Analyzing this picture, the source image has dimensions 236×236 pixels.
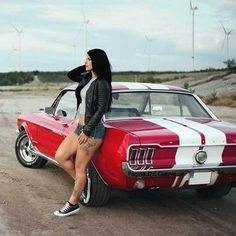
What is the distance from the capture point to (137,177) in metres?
5.26

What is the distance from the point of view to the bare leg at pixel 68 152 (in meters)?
5.71

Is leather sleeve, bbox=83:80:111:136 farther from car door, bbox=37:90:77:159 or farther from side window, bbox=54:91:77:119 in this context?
side window, bbox=54:91:77:119

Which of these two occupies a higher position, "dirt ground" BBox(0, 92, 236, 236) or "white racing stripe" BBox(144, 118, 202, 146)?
"white racing stripe" BBox(144, 118, 202, 146)

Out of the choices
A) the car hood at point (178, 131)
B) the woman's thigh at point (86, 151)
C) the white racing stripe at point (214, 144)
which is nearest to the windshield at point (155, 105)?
the car hood at point (178, 131)

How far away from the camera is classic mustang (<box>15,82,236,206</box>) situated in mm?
5285

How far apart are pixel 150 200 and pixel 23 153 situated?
2.96 metres

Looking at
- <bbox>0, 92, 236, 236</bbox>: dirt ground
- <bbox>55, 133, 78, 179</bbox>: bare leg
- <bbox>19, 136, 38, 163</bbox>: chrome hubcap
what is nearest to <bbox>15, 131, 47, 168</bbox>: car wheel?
<bbox>19, 136, 38, 163</bbox>: chrome hubcap

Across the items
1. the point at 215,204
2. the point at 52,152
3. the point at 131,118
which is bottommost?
the point at 215,204

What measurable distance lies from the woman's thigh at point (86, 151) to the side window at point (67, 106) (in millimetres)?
1420

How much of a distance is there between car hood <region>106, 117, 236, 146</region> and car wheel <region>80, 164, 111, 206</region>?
0.62 m

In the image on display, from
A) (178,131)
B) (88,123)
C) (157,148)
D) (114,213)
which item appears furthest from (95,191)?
(178,131)

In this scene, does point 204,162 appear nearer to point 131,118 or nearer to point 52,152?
point 131,118

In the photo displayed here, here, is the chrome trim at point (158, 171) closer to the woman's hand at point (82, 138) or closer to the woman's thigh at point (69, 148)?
the woman's hand at point (82, 138)

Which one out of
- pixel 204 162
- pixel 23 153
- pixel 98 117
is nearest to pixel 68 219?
pixel 98 117
